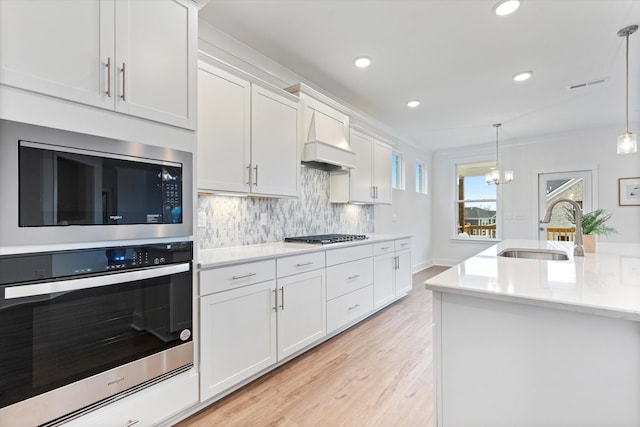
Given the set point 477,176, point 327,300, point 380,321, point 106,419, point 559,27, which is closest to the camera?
point 106,419

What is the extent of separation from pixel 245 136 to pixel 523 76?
308 cm

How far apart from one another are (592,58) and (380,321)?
339 cm

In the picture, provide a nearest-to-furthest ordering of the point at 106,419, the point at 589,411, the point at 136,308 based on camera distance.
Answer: the point at 589,411 → the point at 106,419 → the point at 136,308

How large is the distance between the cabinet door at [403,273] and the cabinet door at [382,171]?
2.69 ft

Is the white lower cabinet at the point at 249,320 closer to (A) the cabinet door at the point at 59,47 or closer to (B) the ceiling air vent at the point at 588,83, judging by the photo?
(A) the cabinet door at the point at 59,47

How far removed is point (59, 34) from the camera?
1275mm

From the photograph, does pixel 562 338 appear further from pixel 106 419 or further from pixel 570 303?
pixel 106 419

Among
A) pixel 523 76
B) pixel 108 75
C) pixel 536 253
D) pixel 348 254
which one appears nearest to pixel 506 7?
pixel 523 76

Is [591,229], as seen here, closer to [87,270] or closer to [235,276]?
[235,276]

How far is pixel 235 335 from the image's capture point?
6.41ft

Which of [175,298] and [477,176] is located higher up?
[477,176]

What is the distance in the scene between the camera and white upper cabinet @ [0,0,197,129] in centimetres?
119

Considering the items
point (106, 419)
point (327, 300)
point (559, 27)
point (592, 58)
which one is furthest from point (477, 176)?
point (106, 419)

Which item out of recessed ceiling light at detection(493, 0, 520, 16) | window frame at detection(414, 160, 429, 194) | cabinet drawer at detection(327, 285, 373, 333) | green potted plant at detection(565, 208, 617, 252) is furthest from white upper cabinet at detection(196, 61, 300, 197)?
window frame at detection(414, 160, 429, 194)
